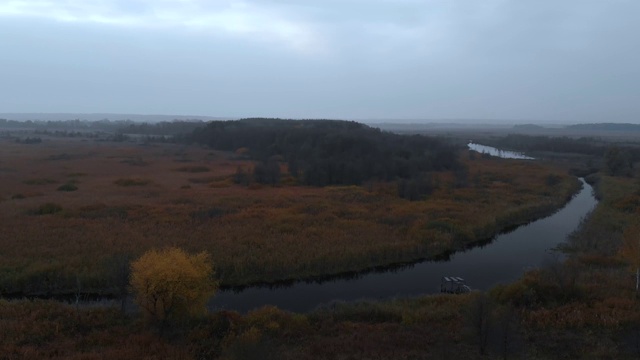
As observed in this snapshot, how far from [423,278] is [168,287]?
1183cm

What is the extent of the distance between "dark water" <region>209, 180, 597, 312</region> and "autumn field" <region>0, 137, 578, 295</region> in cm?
104

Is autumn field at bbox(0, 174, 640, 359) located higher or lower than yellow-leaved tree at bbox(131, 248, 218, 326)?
lower

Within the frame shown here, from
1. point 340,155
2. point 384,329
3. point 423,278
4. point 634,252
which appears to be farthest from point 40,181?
point 634,252

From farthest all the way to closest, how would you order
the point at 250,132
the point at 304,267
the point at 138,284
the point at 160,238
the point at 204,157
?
1. the point at 250,132
2. the point at 204,157
3. the point at 160,238
4. the point at 304,267
5. the point at 138,284

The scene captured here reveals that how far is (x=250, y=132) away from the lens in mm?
81875

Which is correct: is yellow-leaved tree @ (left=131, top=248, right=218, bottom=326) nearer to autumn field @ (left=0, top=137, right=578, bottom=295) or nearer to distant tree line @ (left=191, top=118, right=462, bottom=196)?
autumn field @ (left=0, top=137, right=578, bottom=295)

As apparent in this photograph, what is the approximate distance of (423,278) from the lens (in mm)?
Answer: 22516

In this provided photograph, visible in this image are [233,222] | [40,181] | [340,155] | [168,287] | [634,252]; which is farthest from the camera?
[340,155]

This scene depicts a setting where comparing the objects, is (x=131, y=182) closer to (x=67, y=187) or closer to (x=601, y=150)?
(x=67, y=187)

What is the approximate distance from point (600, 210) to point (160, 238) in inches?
1109

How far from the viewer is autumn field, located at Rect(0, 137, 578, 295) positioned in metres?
21.4

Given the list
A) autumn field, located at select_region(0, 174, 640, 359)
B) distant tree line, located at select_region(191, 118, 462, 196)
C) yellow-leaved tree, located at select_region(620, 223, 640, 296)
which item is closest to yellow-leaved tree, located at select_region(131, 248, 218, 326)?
autumn field, located at select_region(0, 174, 640, 359)

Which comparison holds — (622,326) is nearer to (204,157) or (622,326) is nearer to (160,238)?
(160,238)

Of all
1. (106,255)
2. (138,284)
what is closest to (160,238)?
(106,255)
